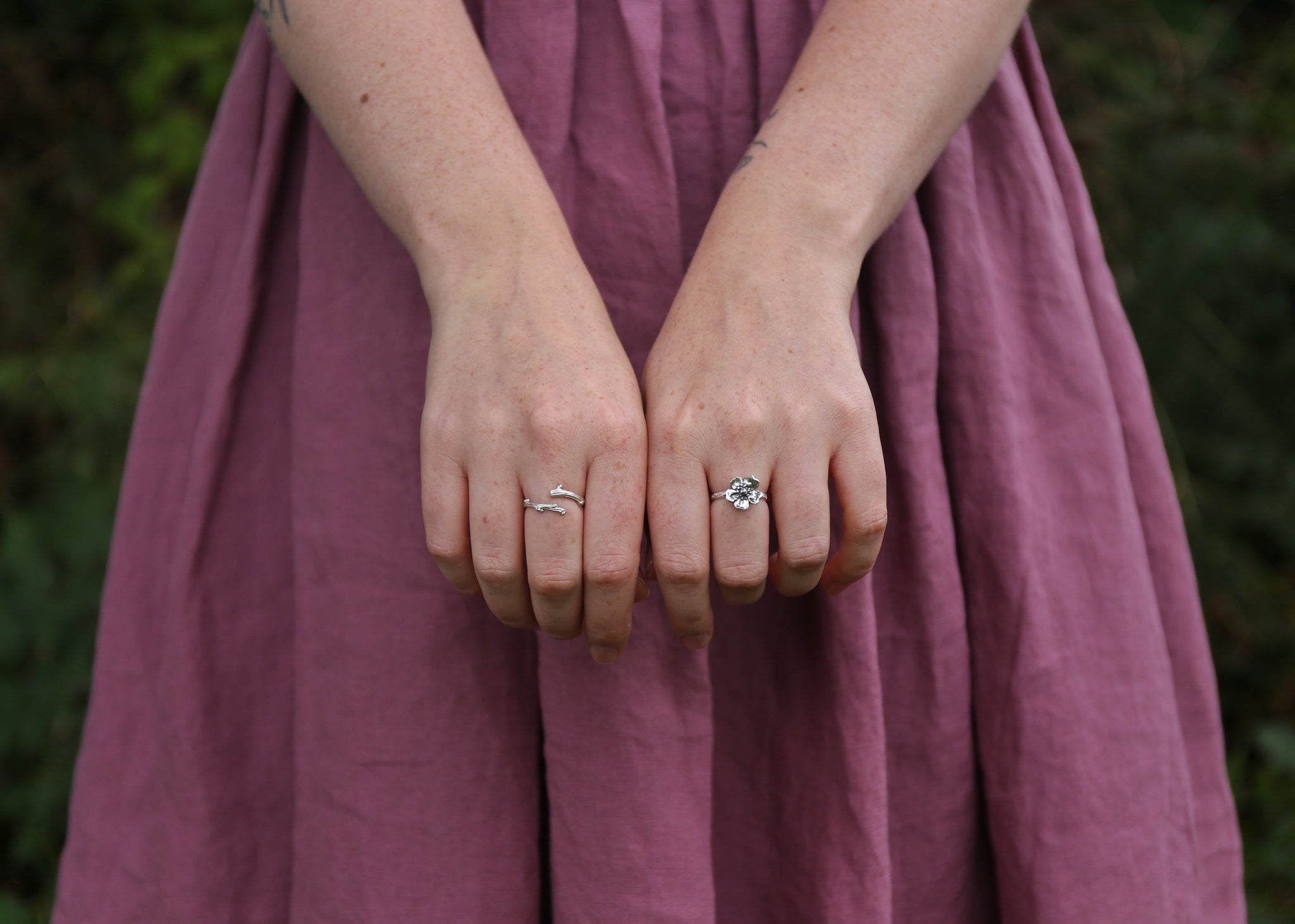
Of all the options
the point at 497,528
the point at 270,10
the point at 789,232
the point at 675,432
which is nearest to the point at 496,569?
the point at 497,528

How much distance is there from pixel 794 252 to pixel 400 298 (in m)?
0.29

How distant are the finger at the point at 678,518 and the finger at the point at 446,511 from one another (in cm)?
11

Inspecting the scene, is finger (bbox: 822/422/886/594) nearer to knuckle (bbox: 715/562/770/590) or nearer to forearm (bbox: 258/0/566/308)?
knuckle (bbox: 715/562/770/590)

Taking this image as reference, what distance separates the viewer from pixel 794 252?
22.7 inches

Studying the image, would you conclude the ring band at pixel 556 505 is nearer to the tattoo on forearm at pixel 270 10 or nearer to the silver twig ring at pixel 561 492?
A: the silver twig ring at pixel 561 492

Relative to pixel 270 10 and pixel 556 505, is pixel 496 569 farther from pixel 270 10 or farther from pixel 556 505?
pixel 270 10

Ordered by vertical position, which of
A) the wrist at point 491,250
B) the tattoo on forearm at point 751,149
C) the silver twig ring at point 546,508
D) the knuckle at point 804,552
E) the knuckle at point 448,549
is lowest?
the knuckle at point 804,552

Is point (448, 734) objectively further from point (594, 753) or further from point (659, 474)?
point (659, 474)

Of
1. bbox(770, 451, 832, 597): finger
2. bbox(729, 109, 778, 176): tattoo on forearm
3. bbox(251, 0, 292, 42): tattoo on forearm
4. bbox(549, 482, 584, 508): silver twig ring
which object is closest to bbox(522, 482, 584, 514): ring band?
bbox(549, 482, 584, 508): silver twig ring

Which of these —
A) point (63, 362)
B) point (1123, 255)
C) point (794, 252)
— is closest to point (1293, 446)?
point (1123, 255)

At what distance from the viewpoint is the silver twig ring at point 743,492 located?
0.53m

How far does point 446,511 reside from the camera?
21.7 inches

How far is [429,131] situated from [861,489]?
355mm

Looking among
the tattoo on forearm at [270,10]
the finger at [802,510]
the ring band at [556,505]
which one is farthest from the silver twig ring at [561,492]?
the tattoo on forearm at [270,10]
